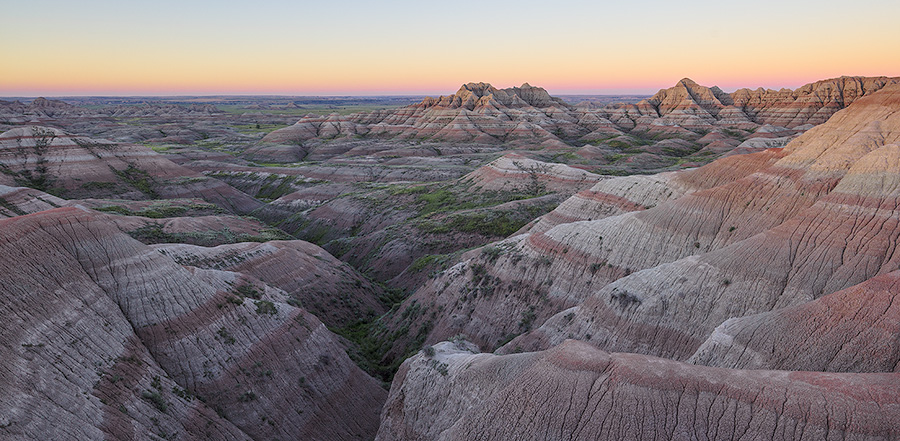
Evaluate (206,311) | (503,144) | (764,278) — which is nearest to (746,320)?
(764,278)

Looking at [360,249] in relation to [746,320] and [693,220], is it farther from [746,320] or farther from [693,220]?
[746,320]

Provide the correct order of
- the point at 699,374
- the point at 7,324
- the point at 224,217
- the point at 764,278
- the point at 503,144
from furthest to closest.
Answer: the point at 503,144, the point at 224,217, the point at 764,278, the point at 7,324, the point at 699,374

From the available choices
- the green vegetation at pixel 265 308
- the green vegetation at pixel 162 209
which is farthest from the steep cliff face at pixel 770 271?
the green vegetation at pixel 162 209

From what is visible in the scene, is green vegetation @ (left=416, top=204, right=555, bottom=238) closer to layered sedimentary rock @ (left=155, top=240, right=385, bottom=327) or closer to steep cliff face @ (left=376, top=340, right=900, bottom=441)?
layered sedimentary rock @ (left=155, top=240, right=385, bottom=327)

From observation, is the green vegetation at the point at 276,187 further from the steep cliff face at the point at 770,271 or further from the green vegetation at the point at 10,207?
the steep cliff face at the point at 770,271

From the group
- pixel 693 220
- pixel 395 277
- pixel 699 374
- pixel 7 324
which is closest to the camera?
pixel 699 374

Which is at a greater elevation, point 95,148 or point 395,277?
point 95,148
